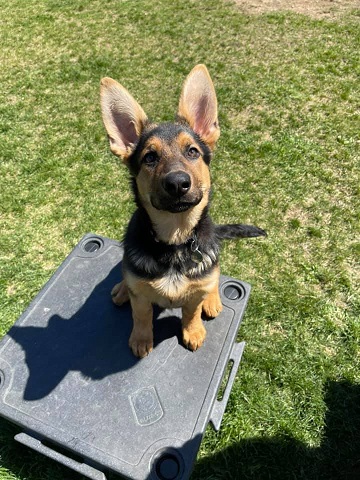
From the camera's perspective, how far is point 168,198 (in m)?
2.49

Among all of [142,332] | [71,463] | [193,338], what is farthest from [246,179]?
[71,463]

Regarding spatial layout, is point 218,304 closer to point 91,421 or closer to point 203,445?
point 203,445

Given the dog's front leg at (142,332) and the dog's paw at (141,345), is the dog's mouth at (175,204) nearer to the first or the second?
the dog's front leg at (142,332)

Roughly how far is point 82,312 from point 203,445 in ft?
5.43

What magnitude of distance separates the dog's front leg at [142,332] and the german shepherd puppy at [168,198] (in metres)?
0.02

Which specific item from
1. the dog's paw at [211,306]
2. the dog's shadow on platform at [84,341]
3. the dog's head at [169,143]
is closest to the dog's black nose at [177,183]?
the dog's head at [169,143]

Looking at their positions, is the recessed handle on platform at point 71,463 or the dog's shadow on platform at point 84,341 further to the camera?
the dog's shadow on platform at point 84,341

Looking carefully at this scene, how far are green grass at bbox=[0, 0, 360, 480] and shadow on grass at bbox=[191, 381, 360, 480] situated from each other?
0.03 ft

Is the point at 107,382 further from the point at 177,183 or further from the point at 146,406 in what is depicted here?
the point at 177,183

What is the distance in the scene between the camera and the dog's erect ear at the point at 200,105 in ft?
8.91

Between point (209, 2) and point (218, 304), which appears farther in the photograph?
point (209, 2)

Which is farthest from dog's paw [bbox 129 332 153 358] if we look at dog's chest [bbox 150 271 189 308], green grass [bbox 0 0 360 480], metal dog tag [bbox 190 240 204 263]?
green grass [bbox 0 0 360 480]

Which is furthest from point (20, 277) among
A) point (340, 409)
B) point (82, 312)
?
point (340, 409)

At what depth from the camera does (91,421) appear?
285 centimetres
